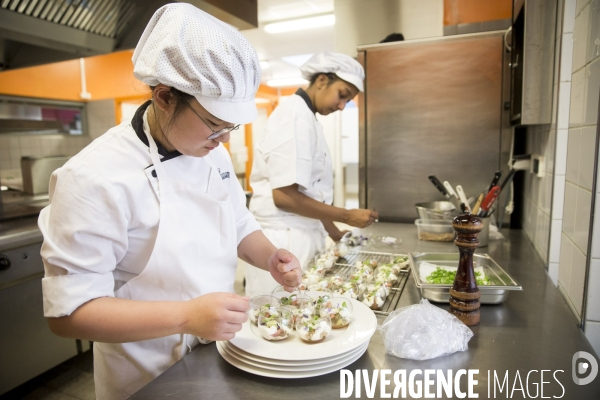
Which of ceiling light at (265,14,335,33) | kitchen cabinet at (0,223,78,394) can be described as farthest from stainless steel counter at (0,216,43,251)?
ceiling light at (265,14,335,33)

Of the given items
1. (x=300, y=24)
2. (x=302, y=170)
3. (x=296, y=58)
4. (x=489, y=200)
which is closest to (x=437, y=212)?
(x=489, y=200)

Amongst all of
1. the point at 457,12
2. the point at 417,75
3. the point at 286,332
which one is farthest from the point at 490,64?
the point at 286,332

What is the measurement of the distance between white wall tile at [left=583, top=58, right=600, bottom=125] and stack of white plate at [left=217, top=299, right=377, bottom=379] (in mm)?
799

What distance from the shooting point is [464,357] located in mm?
900

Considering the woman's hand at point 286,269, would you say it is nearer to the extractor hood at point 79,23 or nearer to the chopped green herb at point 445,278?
the chopped green herb at point 445,278

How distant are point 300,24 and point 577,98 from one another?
4.42 meters

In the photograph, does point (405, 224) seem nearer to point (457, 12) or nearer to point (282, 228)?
point (282, 228)

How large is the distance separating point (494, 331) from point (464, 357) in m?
0.18

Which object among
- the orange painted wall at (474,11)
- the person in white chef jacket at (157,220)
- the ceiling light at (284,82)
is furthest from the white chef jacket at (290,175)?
the ceiling light at (284,82)

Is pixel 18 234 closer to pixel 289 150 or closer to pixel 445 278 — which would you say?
pixel 289 150

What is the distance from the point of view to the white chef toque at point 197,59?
2.73 feet

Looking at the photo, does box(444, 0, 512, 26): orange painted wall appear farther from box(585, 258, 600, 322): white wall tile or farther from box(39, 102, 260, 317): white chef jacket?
box(39, 102, 260, 317): white chef jacket

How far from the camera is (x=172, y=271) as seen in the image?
3.16 feet

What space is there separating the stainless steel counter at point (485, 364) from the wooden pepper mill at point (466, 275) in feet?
0.16
